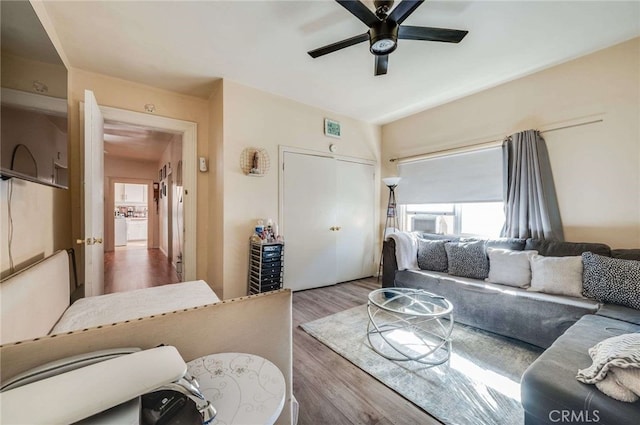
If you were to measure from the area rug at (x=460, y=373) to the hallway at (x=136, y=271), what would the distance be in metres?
2.88

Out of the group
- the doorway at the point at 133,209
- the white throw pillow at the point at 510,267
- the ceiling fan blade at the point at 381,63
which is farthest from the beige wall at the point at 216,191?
the doorway at the point at 133,209

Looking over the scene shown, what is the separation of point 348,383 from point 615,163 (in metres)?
3.06

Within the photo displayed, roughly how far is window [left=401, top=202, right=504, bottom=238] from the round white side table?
10.4ft

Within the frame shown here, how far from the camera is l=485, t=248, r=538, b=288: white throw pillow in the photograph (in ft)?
7.50

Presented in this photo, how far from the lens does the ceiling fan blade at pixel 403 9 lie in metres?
1.42

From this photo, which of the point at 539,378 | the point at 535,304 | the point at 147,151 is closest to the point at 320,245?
the point at 535,304

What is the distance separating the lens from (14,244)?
1243mm

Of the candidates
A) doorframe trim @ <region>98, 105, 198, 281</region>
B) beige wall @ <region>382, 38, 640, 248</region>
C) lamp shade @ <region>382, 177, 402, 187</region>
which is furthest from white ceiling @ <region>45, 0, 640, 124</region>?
lamp shade @ <region>382, 177, 402, 187</region>

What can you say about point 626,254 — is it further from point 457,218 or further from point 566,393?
point 566,393

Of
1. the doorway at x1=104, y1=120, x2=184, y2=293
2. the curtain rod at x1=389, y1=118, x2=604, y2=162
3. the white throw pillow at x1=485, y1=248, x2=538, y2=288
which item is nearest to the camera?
the white throw pillow at x1=485, y1=248, x2=538, y2=288

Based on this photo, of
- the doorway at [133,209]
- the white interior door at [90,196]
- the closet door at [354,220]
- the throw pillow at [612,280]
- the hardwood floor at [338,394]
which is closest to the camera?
the hardwood floor at [338,394]

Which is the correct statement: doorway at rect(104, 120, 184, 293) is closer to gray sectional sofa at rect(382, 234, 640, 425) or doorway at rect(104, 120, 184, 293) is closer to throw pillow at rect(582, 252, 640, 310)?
gray sectional sofa at rect(382, 234, 640, 425)

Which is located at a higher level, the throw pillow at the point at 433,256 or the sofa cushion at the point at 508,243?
the sofa cushion at the point at 508,243

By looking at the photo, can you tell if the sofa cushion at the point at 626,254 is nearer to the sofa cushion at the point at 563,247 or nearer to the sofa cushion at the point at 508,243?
the sofa cushion at the point at 563,247
